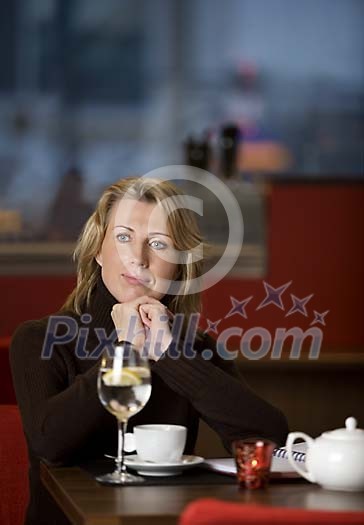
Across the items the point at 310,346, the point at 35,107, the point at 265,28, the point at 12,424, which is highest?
the point at 265,28

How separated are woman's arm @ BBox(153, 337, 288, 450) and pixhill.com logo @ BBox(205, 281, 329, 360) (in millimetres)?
2203

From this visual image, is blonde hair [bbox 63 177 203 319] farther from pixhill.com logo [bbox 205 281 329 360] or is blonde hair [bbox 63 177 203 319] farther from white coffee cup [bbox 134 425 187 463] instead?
pixhill.com logo [bbox 205 281 329 360]

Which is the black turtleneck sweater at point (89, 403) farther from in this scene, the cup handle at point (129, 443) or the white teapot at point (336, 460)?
the white teapot at point (336, 460)

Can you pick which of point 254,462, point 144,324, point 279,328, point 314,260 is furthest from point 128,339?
point 314,260

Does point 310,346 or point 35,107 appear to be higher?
point 35,107

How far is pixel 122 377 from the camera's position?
170 centimetres

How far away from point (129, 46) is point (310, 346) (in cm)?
219

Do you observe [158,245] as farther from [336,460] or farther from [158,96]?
[158,96]

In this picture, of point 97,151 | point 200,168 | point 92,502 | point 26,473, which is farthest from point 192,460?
point 97,151

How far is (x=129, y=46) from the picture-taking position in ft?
19.4

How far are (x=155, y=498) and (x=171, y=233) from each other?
693mm

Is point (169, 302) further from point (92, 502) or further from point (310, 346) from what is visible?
point (310, 346)

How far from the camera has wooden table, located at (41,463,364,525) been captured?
1.42 meters

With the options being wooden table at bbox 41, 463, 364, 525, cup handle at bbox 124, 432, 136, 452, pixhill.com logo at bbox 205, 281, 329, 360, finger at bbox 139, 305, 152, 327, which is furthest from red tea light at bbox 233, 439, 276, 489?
pixhill.com logo at bbox 205, 281, 329, 360
